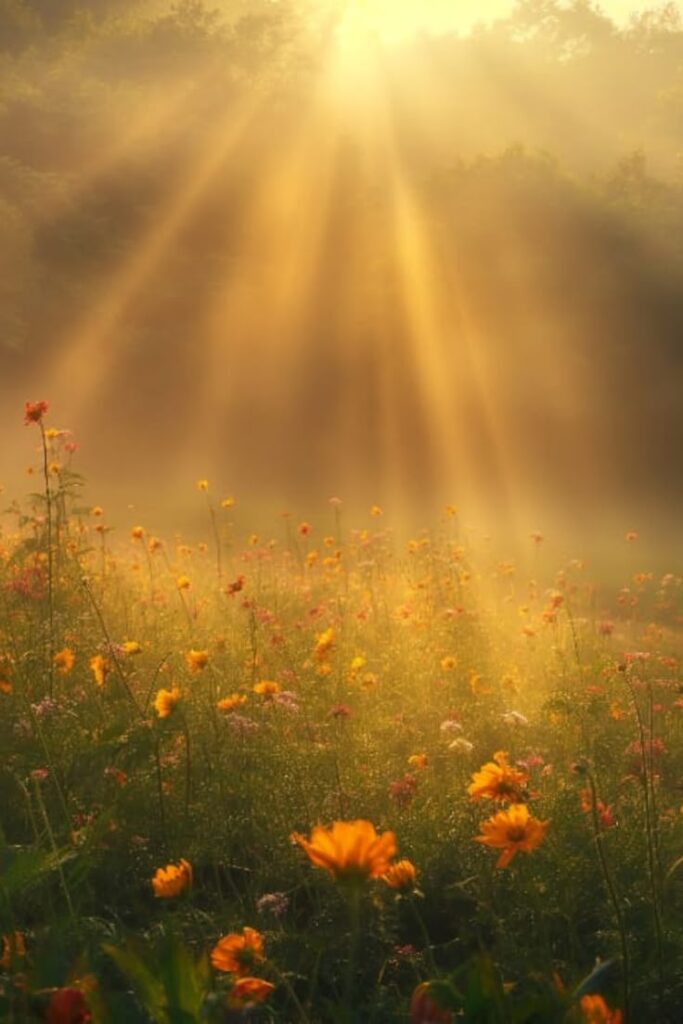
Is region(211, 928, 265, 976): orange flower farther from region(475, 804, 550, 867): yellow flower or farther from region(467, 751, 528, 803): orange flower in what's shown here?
region(467, 751, 528, 803): orange flower

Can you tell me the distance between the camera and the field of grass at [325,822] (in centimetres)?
137

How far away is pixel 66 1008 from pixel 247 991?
25cm

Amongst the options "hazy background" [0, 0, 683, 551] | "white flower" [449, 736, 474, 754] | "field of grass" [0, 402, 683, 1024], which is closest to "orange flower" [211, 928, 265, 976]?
"field of grass" [0, 402, 683, 1024]

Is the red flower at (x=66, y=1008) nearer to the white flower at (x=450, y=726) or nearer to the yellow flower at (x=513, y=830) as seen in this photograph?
the yellow flower at (x=513, y=830)

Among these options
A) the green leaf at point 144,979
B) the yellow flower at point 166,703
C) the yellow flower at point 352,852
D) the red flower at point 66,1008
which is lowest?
the green leaf at point 144,979

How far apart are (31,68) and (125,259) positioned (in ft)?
22.0

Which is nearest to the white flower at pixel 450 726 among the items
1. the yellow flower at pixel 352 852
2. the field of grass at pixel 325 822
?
the field of grass at pixel 325 822

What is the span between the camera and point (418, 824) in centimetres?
300

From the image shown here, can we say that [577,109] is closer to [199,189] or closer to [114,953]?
[199,189]

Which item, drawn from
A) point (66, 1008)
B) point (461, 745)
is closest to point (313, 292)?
point (461, 745)

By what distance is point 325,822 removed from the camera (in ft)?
9.96

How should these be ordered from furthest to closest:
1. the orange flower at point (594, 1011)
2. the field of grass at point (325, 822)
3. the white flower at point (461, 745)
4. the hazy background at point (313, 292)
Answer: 1. the hazy background at point (313, 292)
2. the white flower at point (461, 745)
3. the field of grass at point (325, 822)
4. the orange flower at point (594, 1011)

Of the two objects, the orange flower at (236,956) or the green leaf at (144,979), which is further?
the orange flower at (236,956)

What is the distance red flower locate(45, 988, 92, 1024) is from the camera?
3.58 ft
